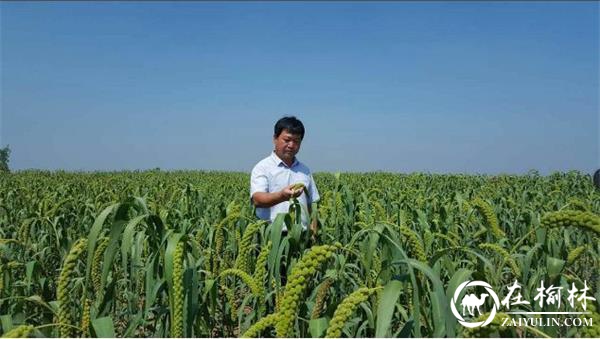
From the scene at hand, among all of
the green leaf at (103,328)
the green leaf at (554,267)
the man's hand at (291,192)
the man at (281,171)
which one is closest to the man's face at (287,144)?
the man at (281,171)

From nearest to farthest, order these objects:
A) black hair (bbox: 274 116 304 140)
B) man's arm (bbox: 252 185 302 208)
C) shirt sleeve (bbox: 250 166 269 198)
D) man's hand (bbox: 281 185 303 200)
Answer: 1. man's hand (bbox: 281 185 303 200)
2. man's arm (bbox: 252 185 302 208)
3. black hair (bbox: 274 116 304 140)
4. shirt sleeve (bbox: 250 166 269 198)

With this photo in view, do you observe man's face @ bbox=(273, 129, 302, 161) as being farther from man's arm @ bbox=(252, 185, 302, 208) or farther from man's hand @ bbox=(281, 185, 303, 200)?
man's hand @ bbox=(281, 185, 303, 200)

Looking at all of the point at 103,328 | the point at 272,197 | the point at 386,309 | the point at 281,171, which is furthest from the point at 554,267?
the point at 281,171

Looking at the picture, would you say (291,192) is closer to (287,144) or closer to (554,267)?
(287,144)

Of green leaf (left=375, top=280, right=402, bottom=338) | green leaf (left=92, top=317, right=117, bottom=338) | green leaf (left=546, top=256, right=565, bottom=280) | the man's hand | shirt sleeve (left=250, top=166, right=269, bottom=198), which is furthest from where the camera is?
shirt sleeve (left=250, top=166, right=269, bottom=198)

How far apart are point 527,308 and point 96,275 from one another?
2198 millimetres

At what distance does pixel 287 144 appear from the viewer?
14.1ft

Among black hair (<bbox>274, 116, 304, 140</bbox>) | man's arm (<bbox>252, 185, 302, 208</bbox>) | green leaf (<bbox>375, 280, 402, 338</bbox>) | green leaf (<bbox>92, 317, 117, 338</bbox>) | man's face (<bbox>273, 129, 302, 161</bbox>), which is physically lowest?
green leaf (<bbox>92, 317, 117, 338</bbox>)

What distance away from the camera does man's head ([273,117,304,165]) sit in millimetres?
4246

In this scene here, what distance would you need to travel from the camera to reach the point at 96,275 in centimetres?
254

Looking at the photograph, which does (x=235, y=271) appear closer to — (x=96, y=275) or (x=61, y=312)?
(x=61, y=312)

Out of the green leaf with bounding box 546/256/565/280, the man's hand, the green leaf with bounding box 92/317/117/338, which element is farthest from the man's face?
the green leaf with bounding box 92/317/117/338

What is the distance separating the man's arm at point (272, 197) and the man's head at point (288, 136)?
1.45 feet

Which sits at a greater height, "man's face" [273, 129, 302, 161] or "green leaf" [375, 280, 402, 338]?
"man's face" [273, 129, 302, 161]
